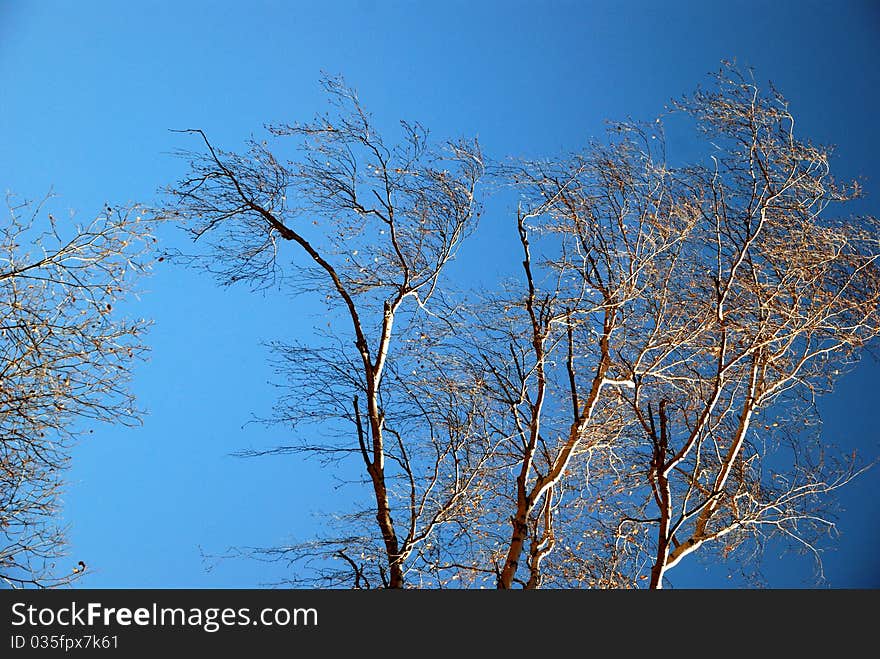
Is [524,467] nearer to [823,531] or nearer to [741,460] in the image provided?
[741,460]

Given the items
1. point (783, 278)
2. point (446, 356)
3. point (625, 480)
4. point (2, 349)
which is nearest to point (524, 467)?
point (446, 356)

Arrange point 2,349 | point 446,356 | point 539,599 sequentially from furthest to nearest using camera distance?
point 446,356
point 2,349
point 539,599

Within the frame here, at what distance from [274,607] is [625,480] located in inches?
100

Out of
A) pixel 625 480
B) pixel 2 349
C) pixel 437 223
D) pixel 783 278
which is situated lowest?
pixel 625 480

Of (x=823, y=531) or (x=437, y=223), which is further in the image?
(x=823, y=531)

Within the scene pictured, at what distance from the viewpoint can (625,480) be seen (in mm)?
5328

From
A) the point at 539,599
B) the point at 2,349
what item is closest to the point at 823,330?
the point at 539,599

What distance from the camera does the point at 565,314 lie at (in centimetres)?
448

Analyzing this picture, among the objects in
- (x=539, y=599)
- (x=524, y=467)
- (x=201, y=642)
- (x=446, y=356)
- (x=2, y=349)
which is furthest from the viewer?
(x=446, y=356)

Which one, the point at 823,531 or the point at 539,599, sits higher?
the point at 823,531

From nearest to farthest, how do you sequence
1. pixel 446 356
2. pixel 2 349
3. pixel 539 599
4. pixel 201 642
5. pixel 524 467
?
pixel 201 642
pixel 539 599
pixel 2 349
pixel 524 467
pixel 446 356

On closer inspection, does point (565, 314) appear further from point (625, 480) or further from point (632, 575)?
point (632, 575)

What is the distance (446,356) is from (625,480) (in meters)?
1.37

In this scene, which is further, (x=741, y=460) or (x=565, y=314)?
(x=741, y=460)
